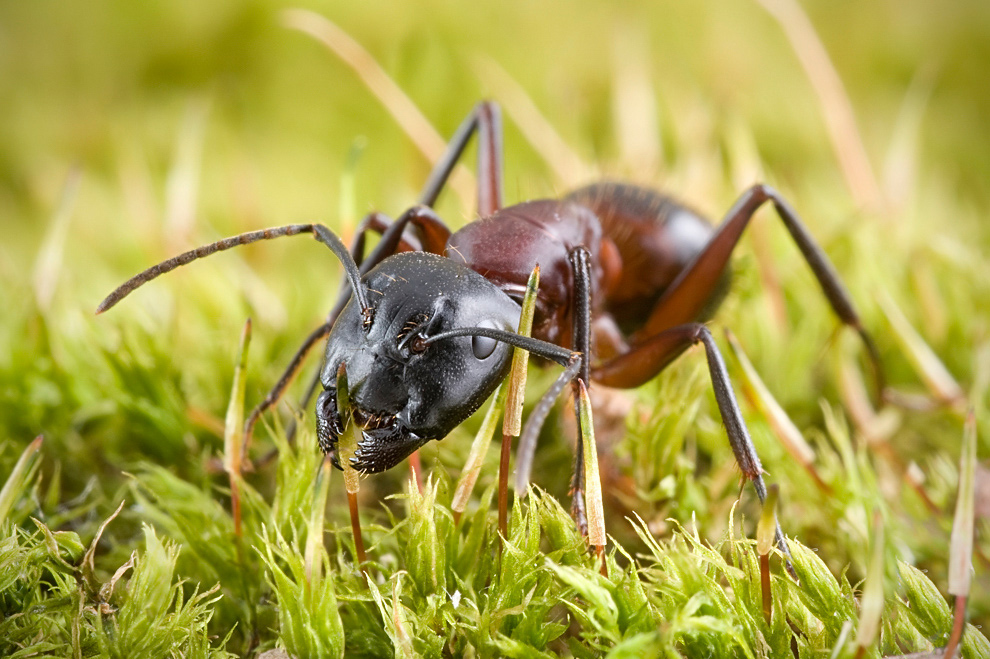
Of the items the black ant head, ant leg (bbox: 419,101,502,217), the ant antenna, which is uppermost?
ant leg (bbox: 419,101,502,217)

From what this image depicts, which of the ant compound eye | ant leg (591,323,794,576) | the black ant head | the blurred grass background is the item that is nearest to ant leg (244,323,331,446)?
the blurred grass background

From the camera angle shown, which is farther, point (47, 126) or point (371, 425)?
point (47, 126)

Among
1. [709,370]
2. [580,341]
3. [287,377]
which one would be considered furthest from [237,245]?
[709,370]

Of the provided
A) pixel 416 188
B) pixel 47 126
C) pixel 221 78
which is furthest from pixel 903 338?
pixel 47 126

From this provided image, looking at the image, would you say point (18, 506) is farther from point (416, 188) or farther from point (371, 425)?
point (416, 188)

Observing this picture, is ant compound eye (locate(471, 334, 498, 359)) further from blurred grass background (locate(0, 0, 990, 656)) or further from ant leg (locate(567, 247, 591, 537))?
blurred grass background (locate(0, 0, 990, 656))

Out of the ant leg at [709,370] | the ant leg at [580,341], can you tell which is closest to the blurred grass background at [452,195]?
the ant leg at [709,370]
